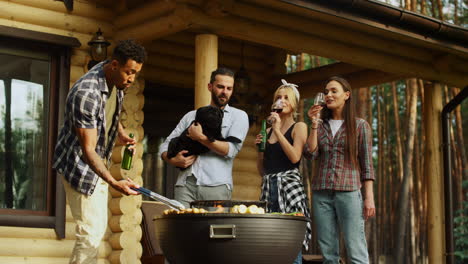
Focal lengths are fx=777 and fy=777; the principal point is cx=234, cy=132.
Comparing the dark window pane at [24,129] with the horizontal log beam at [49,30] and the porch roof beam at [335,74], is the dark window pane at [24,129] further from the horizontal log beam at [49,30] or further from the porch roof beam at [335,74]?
the porch roof beam at [335,74]

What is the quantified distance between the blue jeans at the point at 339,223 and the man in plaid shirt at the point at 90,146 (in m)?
1.61

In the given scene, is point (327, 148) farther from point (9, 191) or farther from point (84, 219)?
point (9, 191)

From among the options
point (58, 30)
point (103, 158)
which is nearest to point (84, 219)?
point (103, 158)

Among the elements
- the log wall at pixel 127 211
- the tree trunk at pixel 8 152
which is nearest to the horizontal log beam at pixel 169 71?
the log wall at pixel 127 211

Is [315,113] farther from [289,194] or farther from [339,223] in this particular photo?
[339,223]

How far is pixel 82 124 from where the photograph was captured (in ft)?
15.0

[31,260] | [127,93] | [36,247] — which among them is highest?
[127,93]

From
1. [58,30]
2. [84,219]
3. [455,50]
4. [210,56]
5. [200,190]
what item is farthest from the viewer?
[455,50]

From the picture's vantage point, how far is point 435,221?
30.6 feet

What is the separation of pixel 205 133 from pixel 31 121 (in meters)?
3.02

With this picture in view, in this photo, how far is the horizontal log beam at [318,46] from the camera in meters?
7.41

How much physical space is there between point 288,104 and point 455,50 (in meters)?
3.91

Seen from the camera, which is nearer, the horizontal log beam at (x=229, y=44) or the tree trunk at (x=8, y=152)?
the tree trunk at (x=8, y=152)

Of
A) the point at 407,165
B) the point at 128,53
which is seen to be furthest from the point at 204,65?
the point at 407,165
